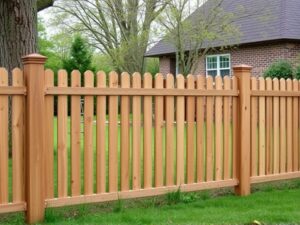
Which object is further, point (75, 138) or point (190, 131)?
point (190, 131)

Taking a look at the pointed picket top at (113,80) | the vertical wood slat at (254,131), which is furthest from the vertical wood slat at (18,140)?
the vertical wood slat at (254,131)

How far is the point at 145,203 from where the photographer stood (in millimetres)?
6305

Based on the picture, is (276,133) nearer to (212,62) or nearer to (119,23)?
(212,62)

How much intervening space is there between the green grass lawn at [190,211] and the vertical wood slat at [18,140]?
0.38 meters

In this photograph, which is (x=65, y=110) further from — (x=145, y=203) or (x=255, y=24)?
(x=255, y=24)

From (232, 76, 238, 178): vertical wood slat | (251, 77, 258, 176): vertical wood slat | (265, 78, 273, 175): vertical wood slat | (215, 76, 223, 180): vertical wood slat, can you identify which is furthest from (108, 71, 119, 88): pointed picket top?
(265, 78, 273, 175): vertical wood slat

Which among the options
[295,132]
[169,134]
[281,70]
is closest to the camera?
[169,134]

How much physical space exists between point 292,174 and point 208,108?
1.87 m

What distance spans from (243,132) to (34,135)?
2.90m

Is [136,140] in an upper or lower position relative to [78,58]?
lower

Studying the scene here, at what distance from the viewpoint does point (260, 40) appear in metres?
20.3

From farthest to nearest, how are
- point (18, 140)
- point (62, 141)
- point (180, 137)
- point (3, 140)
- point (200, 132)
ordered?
point (200, 132) → point (180, 137) → point (62, 141) → point (18, 140) → point (3, 140)

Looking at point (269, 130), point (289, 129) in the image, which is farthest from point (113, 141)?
point (289, 129)

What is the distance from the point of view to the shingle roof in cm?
1988
